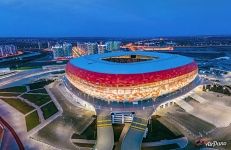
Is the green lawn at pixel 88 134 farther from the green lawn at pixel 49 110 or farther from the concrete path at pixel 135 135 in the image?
the green lawn at pixel 49 110

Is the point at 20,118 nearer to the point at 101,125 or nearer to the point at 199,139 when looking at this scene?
the point at 101,125

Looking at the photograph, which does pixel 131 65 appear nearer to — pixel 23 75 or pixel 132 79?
pixel 132 79

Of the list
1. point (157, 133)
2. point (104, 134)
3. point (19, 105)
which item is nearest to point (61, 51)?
point (19, 105)

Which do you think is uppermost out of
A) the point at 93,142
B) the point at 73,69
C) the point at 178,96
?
the point at 73,69

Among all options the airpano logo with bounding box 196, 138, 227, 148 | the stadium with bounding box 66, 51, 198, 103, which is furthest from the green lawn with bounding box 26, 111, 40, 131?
the airpano logo with bounding box 196, 138, 227, 148

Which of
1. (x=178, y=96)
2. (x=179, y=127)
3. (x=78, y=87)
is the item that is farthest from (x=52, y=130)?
(x=178, y=96)

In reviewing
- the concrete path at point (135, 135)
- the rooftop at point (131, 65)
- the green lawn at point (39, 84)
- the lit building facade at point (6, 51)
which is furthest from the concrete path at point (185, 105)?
the lit building facade at point (6, 51)

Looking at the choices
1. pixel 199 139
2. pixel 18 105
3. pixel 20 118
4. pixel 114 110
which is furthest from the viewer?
pixel 18 105

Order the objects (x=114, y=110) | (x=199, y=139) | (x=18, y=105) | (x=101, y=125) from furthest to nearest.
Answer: (x=18, y=105)
(x=114, y=110)
(x=101, y=125)
(x=199, y=139)
